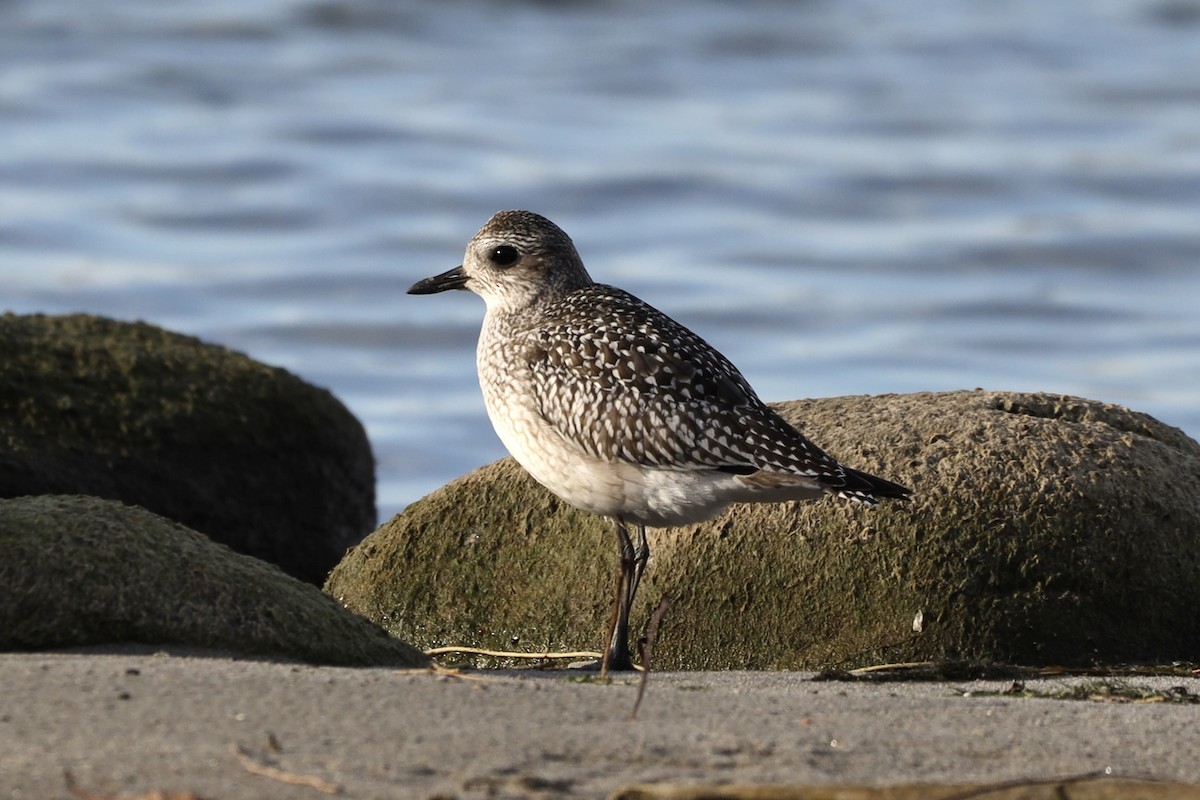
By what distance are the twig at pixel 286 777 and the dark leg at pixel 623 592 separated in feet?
8.14

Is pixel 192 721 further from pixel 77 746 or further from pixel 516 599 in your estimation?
pixel 516 599

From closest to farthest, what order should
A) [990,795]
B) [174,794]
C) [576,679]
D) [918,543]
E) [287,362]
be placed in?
[174,794] < [990,795] < [576,679] < [918,543] < [287,362]

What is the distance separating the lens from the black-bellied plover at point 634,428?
6.46 meters

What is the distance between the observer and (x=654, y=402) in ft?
21.7

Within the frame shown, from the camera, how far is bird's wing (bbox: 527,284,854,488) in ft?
21.3

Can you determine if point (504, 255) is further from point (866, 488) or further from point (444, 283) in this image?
point (866, 488)

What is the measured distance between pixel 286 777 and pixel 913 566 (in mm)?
3416

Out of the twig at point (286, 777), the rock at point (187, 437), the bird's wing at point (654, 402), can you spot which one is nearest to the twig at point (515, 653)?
the bird's wing at point (654, 402)

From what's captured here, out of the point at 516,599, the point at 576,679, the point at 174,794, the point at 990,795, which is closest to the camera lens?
the point at 174,794

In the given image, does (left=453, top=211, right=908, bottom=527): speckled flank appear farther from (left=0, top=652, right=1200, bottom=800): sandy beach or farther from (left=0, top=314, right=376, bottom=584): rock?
(left=0, top=314, right=376, bottom=584): rock

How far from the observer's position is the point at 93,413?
903 cm

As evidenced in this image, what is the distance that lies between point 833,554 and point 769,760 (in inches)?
104

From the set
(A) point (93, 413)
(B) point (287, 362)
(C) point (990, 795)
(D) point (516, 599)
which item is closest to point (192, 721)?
(C) point (990, 795)

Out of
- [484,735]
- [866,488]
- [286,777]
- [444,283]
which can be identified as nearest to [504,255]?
[444,283]
